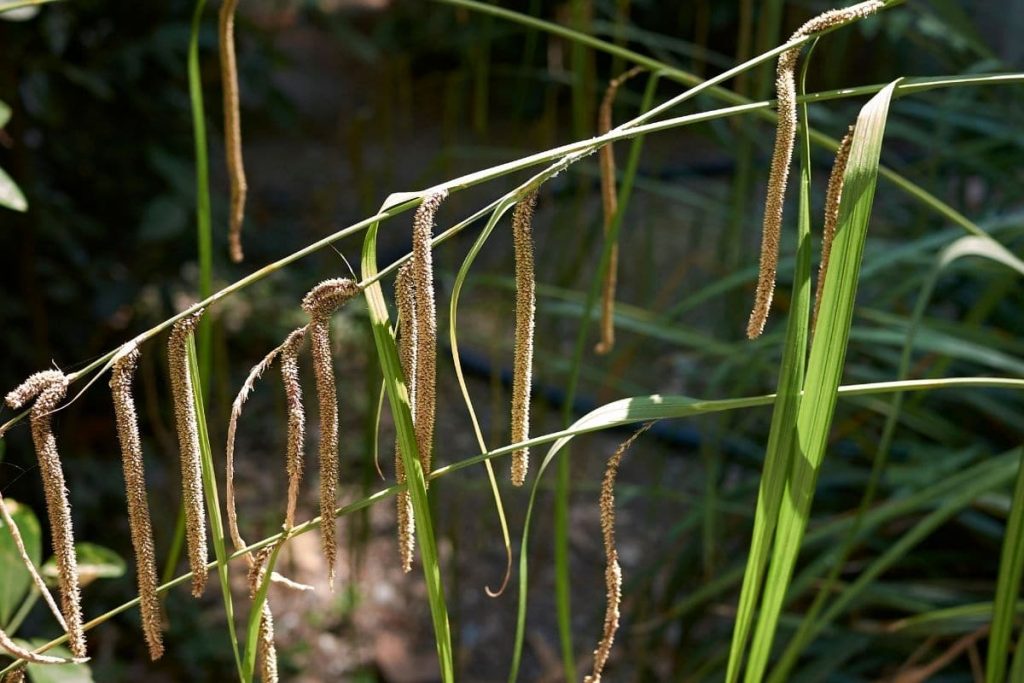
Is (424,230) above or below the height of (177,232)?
above

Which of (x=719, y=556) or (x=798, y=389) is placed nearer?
(x=798, y=389)

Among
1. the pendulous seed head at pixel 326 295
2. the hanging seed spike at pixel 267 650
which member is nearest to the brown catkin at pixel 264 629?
the hanging seed spike at pixel 267 650

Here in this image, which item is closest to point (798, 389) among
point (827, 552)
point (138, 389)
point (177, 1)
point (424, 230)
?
point (424, 230)

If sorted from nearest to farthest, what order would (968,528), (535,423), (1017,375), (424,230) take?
1. (424,230)
2. (1017,375)
3. (968,528)
4. (535,423)

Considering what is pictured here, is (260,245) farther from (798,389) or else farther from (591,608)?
(798,389)

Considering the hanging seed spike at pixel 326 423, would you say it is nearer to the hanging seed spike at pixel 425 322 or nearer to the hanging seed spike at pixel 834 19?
the hanging seed spike at pixel 425 322

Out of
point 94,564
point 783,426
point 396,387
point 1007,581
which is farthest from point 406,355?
point 94,564

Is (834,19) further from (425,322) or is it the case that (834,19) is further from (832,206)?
(425,322)
